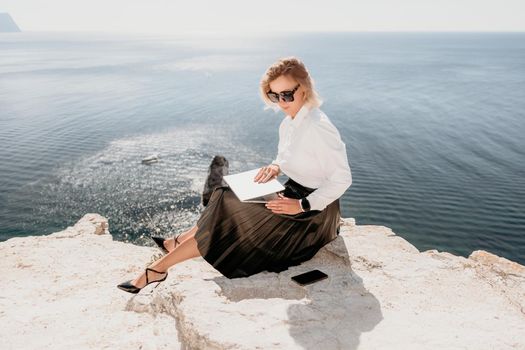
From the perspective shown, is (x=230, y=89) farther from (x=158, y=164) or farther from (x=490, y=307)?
(x=490, y=307)

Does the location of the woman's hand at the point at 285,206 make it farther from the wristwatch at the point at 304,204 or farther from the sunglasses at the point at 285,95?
the sunglasses at the point at 285,95

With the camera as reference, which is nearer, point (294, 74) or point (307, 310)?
point (307, 310)

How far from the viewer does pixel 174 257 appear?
4.96m

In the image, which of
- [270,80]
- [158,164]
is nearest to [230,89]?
[158,164]

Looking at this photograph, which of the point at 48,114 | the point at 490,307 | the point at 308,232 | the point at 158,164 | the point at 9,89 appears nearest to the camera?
the point at 490,307

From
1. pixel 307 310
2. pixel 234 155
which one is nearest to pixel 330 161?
pixel 307 310

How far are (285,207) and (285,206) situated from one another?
13mm

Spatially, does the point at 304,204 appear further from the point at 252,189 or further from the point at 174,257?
the point at 174,257

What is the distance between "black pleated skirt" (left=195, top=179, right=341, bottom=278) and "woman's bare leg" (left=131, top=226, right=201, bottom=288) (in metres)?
0.14

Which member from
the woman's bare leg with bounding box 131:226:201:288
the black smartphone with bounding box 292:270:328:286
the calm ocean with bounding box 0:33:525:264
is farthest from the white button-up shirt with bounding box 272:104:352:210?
the calm ocean with bounding box 0:33:525:264

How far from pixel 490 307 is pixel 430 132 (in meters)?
43.4

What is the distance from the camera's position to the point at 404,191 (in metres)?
30.7

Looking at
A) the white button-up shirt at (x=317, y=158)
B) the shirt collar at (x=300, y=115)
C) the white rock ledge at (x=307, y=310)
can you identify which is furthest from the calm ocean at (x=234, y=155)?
the shirt collar at (x=300, y=115)

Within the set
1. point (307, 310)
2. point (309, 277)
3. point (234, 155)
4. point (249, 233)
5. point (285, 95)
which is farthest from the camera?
point (234, 155)
